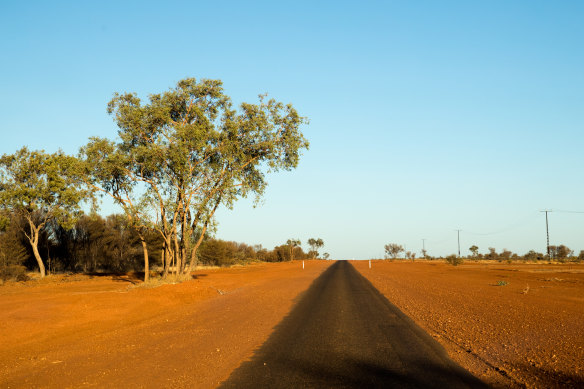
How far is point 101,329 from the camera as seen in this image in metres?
12.0

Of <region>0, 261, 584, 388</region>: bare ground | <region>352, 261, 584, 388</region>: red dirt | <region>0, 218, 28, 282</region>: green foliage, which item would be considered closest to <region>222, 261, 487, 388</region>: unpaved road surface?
<region>0, 261, 584, 388</region>: bare ground

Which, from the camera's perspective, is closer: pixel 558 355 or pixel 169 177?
pixel 558 355

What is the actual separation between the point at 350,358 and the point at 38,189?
35.9 meters

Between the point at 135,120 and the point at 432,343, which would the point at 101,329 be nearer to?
the point at 432,343

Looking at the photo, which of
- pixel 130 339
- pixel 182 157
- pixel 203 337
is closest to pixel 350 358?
pixel 203 337

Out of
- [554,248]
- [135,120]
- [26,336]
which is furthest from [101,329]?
[554,248]

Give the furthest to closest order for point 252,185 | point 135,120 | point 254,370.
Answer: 1. point 252,185
2. point 135,120
3. point 254,370

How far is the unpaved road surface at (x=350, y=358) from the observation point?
620 centimetres

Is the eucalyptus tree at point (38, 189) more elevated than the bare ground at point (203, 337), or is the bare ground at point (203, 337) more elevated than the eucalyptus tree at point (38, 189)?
the eucalyptus tree at point (38, 189)

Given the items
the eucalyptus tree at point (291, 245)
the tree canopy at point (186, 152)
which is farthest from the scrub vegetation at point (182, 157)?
the eucalyptus tree at point (291, 245)

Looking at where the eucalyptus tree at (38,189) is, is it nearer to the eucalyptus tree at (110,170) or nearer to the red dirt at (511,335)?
the eucalyptus tree at (110,170)

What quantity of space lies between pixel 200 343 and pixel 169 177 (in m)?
18.5

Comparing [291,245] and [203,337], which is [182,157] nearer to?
[203,337]

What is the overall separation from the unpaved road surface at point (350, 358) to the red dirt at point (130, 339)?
22.1 inches
